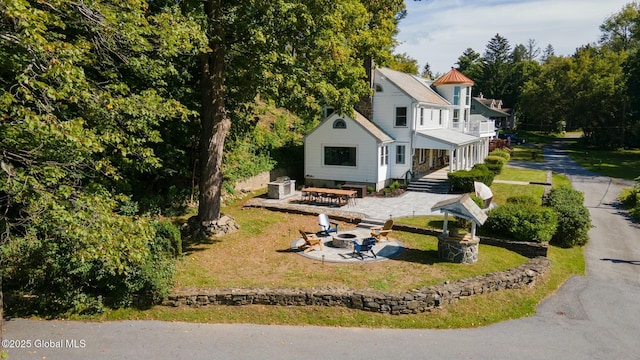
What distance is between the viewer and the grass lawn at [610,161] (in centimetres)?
3781

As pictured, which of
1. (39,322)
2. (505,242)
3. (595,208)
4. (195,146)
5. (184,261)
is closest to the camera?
(39,322)

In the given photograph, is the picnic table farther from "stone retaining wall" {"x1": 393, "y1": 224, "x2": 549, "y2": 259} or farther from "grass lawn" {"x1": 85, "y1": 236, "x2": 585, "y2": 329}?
"grass lawn" {"x1": 85, "y1": 236, "x2": 585, "y2": 329}

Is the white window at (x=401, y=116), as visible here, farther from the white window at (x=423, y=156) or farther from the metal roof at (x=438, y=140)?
the white window at (x=423, y=156)

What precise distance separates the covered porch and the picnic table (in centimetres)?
696

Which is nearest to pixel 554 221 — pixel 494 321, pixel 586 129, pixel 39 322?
pixel 494 321

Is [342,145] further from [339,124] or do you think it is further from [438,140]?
[438,140]

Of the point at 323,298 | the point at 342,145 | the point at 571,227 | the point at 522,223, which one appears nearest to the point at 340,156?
the point at 342,145

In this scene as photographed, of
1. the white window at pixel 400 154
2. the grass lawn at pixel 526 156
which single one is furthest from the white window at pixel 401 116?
the grass lawn at pixel 526 156

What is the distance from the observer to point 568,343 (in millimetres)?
10375

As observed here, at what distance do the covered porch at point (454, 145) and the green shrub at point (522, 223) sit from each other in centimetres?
974

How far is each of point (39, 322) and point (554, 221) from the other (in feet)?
60.4

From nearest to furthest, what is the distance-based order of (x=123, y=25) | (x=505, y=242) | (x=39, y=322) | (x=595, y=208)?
1. (x=123, y=25)
2. (x=39, y=322)
3. (x=505, y=242)
4. (x=595, y=208)

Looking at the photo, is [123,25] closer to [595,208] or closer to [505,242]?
[505,242]

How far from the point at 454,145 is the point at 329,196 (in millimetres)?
9610
